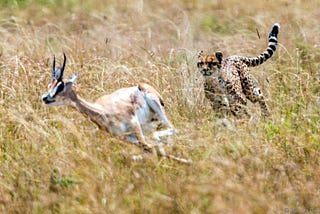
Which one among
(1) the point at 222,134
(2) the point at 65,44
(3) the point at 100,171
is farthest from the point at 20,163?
(2) the point at 65,44

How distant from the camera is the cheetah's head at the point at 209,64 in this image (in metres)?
8.22

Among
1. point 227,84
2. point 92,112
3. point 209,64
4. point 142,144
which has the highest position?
point 209,64

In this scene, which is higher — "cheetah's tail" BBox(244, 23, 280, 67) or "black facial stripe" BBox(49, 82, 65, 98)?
"cheetah's tail" BBox(244, 23, 280, 67)

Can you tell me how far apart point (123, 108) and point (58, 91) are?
597 millimetres

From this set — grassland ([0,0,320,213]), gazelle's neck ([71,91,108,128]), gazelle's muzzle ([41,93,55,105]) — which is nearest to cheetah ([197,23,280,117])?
grassland ([0,0,320,213])

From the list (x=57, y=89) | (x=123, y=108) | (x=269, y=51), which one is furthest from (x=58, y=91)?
(x=269, y=51)

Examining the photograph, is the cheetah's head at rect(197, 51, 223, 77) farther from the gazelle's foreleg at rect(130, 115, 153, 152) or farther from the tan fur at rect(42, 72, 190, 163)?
the gazelle's foreleg at rect(130, 115, 153, 152)

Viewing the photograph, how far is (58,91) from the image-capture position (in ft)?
22.4

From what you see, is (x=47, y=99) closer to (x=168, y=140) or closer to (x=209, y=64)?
(x=168, y=140)

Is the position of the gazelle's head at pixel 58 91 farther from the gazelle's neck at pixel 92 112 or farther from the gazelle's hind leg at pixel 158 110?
the gazelle's hind leg at pixel 158 110

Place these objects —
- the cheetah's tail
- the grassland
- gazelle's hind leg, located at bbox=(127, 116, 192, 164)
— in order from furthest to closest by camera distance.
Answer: the cheetah's tail, gazelle's hind leg, located at bbox=(127, 116, 192, 164), the grassland

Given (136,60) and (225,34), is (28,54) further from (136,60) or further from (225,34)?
(225,34)

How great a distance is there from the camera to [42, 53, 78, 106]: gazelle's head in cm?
676

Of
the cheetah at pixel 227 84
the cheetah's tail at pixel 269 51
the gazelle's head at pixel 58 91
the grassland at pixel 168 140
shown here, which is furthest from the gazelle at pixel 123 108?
the cheetah's tail at pixel 269 51
